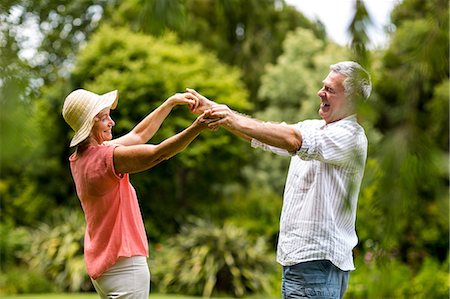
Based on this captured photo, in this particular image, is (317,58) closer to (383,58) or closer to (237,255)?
(237,255)

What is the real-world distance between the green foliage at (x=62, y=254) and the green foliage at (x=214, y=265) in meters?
0.83

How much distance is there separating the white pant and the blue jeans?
48cm

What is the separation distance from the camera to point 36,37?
126cm

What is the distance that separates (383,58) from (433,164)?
284 millimetres

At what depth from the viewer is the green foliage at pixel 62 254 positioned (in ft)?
26.4

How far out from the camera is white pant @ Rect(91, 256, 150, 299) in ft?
8.33

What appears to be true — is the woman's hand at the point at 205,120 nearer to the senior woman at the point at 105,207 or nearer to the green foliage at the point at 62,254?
the senior woman at the point at 105,207

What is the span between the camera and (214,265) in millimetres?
7824

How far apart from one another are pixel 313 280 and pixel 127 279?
0.62m

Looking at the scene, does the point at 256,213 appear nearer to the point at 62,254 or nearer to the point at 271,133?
the point at 62,254

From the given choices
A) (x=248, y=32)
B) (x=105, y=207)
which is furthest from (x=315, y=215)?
(x=248, y=32)

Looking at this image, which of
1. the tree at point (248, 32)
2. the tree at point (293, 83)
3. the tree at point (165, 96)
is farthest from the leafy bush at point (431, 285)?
the tree at point (248, 32)

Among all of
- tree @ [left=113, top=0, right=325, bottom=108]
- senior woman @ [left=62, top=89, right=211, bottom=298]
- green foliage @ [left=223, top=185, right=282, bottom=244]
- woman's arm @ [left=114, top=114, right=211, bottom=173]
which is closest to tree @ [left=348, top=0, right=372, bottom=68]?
woman's arm @ [left=114, top=114, right=211, bottom=173]

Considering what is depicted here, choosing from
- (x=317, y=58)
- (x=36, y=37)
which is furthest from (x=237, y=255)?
(x=36, y=37)
